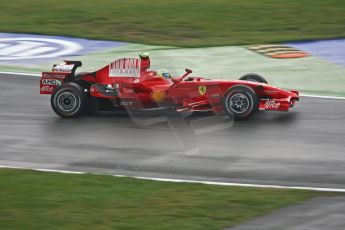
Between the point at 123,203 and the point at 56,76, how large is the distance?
6.67m

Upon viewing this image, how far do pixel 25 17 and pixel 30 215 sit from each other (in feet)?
57.9

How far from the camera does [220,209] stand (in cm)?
1143

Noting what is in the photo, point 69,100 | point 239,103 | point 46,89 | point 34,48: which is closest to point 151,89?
point 69,100

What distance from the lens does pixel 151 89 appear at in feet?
57.0

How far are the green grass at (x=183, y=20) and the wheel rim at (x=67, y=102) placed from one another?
24.3ft

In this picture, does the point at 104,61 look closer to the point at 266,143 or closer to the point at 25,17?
the point at 25,17

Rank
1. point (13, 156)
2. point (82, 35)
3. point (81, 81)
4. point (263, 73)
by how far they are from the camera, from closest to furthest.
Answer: point (13, 156)
point (81, 81)
point (263, 73)
point (82, 35)

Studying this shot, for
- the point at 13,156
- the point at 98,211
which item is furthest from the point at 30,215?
the point at 13,156

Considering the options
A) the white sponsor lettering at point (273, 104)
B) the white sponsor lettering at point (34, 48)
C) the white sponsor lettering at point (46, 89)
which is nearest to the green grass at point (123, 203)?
the white sponsor lettering at point (273, 104)

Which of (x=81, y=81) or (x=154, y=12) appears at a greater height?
(x=154, y=12)

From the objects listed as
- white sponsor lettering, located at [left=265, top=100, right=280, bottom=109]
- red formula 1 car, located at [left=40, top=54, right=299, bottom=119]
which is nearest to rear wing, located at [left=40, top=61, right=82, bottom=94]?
red formula 1 car, located at [left=40, top=54, right=299, bottom=119]

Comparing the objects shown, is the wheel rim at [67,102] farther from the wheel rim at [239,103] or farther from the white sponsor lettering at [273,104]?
the white sponsor lettering at [273,104]

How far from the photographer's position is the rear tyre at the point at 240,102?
16.6 meters

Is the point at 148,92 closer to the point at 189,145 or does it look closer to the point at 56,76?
the point at 56,76
